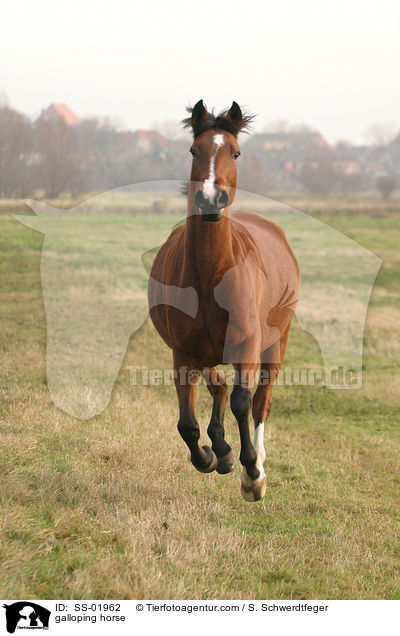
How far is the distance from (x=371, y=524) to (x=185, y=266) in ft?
10.1

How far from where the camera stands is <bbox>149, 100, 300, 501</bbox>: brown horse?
3.89 metres

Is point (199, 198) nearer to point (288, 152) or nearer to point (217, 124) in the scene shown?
point (217, 124)

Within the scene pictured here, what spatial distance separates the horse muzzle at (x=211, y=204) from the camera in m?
3.68

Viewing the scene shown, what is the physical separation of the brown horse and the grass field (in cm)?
61

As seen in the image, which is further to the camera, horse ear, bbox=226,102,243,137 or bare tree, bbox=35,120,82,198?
bare tree, bbox=35,120,82,198

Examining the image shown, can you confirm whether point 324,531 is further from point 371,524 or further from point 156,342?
point 156,342

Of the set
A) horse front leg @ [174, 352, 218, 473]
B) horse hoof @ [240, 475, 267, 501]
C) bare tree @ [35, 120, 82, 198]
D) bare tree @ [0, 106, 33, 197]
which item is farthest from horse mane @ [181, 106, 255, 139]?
bare tree @ [0, 106, 33, 197]

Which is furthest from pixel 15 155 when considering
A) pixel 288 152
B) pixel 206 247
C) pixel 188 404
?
pixel 288 152

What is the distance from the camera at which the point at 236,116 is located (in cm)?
418

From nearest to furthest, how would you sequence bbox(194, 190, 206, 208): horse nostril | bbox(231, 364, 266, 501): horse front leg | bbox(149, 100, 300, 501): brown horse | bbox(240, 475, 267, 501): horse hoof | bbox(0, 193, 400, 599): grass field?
bbox(194, 190, 206, 208): horse nostril → bbox(149, 100, 300, 501): brown horse → bbox(0, 193, 400, 599): grass field → bbox(231, 364, 266, 501): horse front leg → bbox(240, 475, 267, 501): horse hoof

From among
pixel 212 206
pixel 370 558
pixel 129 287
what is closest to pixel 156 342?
pixel 129 287
